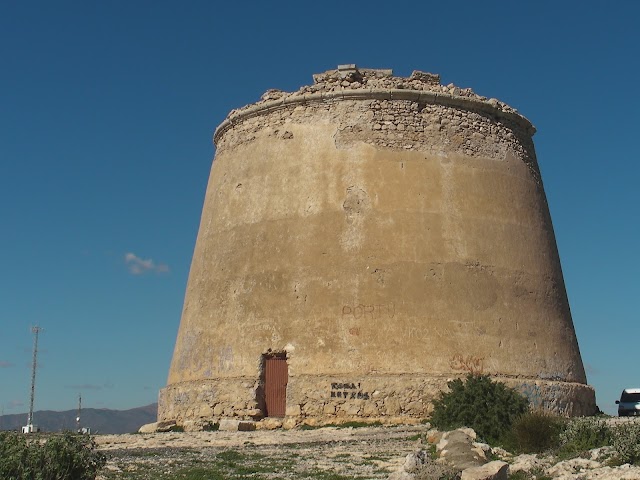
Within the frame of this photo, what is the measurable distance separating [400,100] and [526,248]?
4.02 m

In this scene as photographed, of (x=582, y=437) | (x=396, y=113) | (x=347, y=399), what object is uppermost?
(x=396, y=113)

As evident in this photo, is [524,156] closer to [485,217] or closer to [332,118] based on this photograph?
[485,217]

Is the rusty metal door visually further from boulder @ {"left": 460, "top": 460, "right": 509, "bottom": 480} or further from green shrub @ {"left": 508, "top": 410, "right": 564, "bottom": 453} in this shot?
boulder @ {"left": 460, "top": 460, "right": 509, "bottom": 480}

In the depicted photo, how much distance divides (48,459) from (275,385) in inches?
319

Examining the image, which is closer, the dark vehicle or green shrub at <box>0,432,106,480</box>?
green shrub at <box>0,432,106,480</box>

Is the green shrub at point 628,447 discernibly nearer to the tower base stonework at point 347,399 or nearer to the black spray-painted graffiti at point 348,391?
the tower base stonework at point 347,399

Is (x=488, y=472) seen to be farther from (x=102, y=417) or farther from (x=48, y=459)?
(x=102, y=417)

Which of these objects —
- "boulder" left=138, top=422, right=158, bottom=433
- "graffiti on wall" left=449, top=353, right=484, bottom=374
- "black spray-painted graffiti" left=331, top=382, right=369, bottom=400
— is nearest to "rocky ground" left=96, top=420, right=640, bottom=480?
"black spray-painted graffiti" left=331, top=382, right=369, bottom=400

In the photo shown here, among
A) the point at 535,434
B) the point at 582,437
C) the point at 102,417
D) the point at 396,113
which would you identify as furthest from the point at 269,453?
the point at 102,417

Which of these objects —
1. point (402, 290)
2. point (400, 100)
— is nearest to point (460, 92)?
point (400, 100)

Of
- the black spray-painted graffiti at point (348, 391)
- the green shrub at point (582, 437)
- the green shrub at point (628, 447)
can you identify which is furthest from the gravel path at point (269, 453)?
the green shrub at point (628, 447)

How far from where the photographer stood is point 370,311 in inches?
590

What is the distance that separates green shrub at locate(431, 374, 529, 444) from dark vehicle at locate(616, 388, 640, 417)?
28.0 feet

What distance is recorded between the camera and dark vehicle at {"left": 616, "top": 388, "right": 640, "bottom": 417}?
19.5 meters
